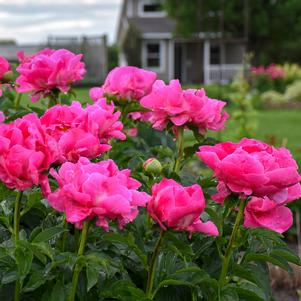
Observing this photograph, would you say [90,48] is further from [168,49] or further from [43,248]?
[43,248]

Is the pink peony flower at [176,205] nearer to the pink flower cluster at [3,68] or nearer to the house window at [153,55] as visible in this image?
the pink flower cluster at [3,68]

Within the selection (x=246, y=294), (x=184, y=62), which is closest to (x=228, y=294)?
(x=246, y=294)

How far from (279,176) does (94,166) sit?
0.34 meters

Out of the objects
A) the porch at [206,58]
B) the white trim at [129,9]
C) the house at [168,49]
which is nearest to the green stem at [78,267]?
the porch at [206,58]

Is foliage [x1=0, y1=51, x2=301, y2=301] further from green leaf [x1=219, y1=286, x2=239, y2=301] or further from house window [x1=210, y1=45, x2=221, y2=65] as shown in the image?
house window [x1=210, y1=45, x2=221, y2=65]

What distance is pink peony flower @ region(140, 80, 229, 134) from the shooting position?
1768 mm

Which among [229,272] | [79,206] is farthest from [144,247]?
[79,206]

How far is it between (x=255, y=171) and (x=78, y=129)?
35 cm

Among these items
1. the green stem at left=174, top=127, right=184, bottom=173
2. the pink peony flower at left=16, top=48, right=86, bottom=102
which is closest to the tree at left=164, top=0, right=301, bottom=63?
the pink peony flower at left=16, top=48, right=86, bottom=102

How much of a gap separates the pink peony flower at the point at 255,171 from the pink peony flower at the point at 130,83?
0.70 metres

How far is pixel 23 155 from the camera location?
52.0 inches

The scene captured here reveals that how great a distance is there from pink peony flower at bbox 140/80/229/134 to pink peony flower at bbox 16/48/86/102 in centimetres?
38

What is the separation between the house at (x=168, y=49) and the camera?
2942cm

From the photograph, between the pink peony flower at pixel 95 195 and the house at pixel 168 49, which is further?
the house at pixel 168 49
